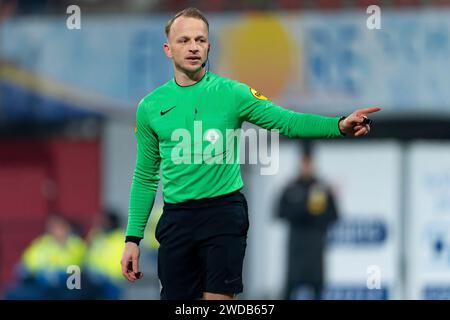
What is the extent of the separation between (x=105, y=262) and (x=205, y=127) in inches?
356

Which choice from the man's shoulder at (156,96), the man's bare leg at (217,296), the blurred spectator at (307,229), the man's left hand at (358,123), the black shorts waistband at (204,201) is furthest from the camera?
the blurred spectator at (307,229)

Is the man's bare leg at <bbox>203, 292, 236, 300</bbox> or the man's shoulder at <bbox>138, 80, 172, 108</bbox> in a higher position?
the man's shoulder at <bbox>138, 80, 172, 108</bbox>

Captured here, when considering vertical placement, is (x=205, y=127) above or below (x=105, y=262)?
above

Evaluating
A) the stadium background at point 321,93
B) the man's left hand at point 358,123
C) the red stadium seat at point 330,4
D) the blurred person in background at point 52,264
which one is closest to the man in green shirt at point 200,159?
the man's left hand at point 358,123

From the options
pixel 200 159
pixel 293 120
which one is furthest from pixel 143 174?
pixel 293 120

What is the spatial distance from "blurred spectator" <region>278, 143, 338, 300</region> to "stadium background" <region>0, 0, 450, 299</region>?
17 centimetres

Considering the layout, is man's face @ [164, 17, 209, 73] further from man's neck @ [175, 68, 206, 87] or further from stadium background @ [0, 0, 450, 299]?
stadium background @ [0, 0, 450, 299]

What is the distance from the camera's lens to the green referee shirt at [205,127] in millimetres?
6770

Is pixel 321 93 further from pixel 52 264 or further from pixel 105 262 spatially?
pixel 52 264

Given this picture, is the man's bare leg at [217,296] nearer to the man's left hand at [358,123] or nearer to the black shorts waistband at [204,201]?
the black shorts waistband at [204,201]

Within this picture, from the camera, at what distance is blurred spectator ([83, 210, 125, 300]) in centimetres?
1512

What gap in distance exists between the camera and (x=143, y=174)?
23.3 feet

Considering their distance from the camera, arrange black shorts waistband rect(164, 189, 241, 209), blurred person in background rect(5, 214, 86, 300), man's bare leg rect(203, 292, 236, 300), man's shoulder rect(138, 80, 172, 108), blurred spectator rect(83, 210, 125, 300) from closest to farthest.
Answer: man's bare leg rect(203, 292, 236, 300) → black shorts waistband rect(164, 189, 241, 209) → man's shoulder rect(138, 80, 172, 108) → blurred person in background rect(5, 214, 86, 300) → blurred spectator rect(83, 210, 125, 300)

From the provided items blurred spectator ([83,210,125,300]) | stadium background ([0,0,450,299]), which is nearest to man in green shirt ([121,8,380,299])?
blurred spectator ([83,210,125,300])
